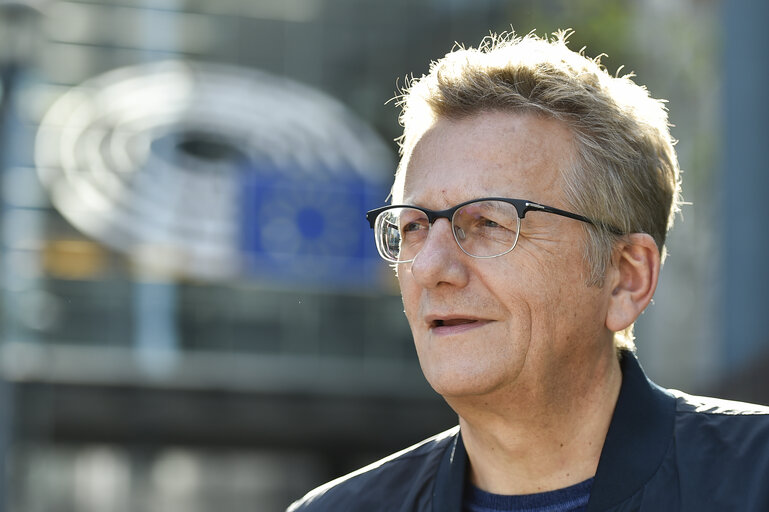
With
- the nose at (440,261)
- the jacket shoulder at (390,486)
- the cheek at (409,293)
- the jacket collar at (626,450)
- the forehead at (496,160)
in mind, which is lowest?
the jacket shoulder at (390,486)

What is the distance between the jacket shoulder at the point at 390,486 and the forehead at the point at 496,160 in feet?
2.14

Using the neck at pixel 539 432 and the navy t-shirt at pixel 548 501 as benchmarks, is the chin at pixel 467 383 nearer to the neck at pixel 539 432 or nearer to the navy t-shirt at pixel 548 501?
the neck at pixel 539 432

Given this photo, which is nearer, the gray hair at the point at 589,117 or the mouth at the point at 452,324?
the mouth at the point at 452,324

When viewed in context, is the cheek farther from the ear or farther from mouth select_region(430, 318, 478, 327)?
the ear

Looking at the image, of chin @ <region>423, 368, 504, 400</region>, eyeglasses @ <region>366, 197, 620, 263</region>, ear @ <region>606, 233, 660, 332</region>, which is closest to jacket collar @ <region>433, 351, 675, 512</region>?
ear @ <region>606, 233, 660, 332</region>

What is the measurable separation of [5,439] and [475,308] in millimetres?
7223

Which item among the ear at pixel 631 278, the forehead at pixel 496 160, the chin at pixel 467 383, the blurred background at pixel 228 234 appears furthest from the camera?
the blurred background at pixel 228 234

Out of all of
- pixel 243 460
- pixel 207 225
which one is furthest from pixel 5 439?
pixel 243 460

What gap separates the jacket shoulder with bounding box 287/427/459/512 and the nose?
492mm

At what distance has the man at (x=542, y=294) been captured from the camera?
8.94ft

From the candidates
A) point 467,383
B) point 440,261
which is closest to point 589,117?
point 440,261

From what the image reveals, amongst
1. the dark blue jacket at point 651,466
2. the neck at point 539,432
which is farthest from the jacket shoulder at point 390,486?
the neck at point 539,432

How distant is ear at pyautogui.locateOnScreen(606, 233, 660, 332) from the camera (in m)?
2.93

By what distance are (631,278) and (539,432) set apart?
46 cm
